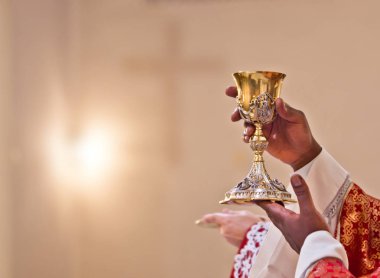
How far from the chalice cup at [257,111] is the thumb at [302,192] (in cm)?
41

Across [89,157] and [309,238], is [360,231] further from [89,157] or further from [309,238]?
[89,157]

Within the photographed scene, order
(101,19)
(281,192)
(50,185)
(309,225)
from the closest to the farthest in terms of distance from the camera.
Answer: (309,225)
(281,192)
(50,185)
(101,19)

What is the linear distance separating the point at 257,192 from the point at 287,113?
0.92 ft

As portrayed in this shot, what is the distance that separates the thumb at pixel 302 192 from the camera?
190 centimetres

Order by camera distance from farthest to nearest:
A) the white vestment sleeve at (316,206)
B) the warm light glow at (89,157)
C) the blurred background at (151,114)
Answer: the warm light glow at (89,157) → the blurred background at (151,114) → the white vestment sleeve at (316,206)

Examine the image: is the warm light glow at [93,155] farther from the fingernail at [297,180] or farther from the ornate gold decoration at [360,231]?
the fingernail at [297,180]

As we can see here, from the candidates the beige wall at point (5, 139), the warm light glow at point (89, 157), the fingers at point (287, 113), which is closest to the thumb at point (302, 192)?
the fingers at point (287, 113)

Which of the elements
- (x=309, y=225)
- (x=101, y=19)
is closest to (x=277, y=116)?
(x=309, y=225)

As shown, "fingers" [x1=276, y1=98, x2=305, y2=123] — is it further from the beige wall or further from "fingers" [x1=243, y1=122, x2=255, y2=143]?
the beige wall

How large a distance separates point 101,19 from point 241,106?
11.9 feet

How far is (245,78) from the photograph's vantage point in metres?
2.45

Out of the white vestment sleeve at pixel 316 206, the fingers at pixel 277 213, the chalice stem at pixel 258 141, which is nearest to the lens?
the fingers at pixel 277 213

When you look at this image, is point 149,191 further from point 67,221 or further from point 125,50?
point 125,50

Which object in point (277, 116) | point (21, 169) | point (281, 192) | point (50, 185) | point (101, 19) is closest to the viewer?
point (281, 192)
